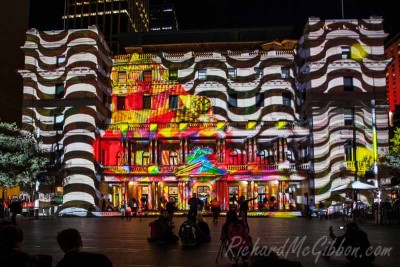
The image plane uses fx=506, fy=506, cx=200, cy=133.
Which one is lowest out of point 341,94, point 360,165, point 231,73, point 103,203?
point 103,203

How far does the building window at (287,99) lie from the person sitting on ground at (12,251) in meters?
57.4

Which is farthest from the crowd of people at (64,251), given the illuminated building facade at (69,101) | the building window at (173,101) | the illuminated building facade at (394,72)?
the illuminated building facade at (394,72)

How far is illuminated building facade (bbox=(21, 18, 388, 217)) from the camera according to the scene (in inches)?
2270

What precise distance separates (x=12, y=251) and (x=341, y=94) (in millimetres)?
54487

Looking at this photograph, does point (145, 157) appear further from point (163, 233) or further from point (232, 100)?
point (163, 233)

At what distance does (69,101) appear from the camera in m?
60.4

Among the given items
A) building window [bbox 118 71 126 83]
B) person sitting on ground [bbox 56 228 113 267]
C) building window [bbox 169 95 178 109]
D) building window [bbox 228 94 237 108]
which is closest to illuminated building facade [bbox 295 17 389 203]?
building window [bbox 228 94 237 108]

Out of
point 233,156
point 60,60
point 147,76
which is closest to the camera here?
point 60,60

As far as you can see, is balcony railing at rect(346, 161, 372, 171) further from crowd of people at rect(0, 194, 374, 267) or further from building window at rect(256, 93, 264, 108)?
crowd of people at rect(0, 194, 374, 267)

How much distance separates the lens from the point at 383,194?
55.0 meters

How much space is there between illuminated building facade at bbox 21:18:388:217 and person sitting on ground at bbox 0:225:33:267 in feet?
163

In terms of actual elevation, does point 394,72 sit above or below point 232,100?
above

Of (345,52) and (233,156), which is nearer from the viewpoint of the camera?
(345,52)

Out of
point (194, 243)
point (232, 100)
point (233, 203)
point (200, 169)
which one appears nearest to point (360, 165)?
point (232, 100)
